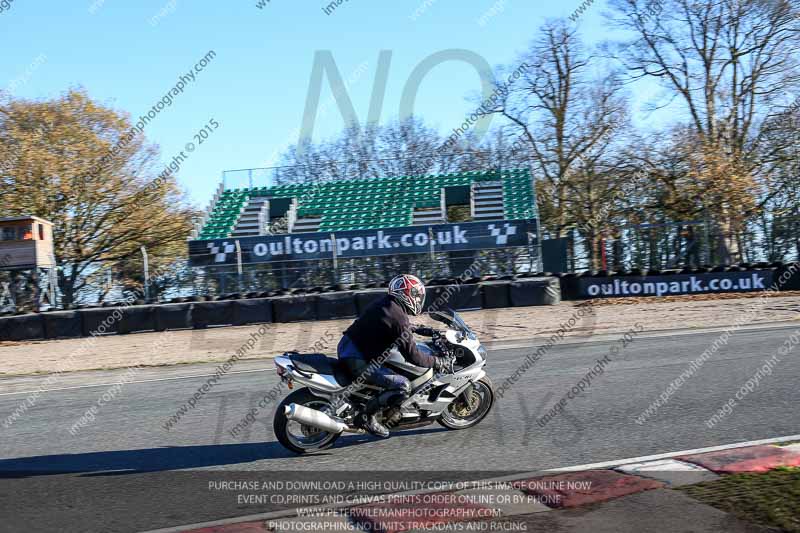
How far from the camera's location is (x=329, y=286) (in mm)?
23812

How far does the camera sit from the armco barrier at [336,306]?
22031mm

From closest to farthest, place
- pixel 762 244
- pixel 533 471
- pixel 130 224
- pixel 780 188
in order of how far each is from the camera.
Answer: pixel 533 471 < pixel 762 244 < pixel 780 188 < pixel 130 224

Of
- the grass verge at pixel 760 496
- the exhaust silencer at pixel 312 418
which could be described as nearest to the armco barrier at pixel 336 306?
the exhaust silencer at pixel 312 418

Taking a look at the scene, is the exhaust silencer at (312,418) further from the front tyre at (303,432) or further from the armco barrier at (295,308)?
the armco barrier at (295,308)

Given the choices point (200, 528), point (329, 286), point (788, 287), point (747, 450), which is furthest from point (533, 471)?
point (788, 287)

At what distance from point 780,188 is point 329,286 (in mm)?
20628

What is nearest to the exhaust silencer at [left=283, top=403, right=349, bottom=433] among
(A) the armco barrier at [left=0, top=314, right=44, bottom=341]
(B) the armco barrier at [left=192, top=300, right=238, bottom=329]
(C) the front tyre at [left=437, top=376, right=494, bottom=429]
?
(C) the front tyre at [left=437, top=376, right=494, bottom=429]

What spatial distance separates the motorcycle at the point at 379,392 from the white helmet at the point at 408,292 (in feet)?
1.57

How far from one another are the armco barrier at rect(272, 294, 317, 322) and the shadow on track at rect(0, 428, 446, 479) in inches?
570

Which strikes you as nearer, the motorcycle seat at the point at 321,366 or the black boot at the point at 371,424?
the motorcycle seat at the point at 321,366

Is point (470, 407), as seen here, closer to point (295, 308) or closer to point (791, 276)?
point (295, 308)

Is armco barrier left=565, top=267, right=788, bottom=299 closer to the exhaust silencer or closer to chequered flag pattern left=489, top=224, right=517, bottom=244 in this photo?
chequered flag pattern left=489, top=224, right=517, bottom=244

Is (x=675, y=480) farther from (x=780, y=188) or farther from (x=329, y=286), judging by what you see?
(x=780, y=188)

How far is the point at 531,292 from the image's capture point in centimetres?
2262
